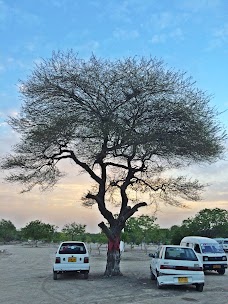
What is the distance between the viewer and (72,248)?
1966 cm

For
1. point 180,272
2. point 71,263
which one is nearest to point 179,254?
point 180,272

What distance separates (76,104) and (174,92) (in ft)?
15.3

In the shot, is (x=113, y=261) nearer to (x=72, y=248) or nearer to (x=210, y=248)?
(x=72, y=248)

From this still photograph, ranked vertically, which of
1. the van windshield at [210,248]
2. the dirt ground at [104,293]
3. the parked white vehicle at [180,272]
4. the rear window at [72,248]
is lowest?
the dirt ground at [104,293]

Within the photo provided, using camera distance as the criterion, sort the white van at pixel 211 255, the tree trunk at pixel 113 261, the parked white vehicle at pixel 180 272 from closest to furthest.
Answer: the parked white vehicle at pixel 180 272 → the tree trunk at pixel 113 261 → the white van at pixel 211 255

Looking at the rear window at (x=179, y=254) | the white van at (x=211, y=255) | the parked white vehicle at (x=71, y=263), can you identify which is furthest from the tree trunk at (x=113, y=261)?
the white van at (x=211, y=255)

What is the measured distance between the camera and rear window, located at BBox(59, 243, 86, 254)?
→ 63.8 ft

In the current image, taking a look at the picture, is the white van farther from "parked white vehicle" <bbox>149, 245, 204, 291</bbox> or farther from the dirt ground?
"parked white vehicle" <bbox>149, 245, 204, 291</bbox>

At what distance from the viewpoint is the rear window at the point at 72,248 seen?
19.4 metres

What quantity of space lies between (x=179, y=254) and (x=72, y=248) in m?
6.41

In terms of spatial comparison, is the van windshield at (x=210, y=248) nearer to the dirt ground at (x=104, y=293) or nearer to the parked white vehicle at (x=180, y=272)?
the dirt ground at (x=104, y=293)

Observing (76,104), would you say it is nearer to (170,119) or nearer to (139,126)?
(139,126)

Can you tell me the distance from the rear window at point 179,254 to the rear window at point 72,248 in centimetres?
558

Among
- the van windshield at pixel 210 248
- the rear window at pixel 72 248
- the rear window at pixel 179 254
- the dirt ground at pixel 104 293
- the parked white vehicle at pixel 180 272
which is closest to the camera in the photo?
the dirt ground at pixel 104 293
